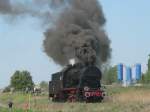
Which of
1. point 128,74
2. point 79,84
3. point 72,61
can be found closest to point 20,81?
point 128,74

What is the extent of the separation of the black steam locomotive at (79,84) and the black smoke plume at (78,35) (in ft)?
4.70

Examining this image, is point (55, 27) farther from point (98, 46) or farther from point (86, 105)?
point (86, 105)

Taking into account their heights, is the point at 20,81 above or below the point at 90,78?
above

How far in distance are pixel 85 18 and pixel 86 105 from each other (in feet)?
39.1

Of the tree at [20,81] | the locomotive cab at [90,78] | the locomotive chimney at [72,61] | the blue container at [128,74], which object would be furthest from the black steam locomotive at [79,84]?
the tree at [20,81]

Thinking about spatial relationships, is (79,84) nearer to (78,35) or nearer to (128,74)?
(78,35)

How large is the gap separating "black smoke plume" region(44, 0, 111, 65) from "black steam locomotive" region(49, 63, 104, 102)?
1432 mm

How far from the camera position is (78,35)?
41281 mm

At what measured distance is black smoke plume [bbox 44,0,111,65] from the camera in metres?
40.8

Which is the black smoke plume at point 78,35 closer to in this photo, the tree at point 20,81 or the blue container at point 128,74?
the blue container at point 128,74

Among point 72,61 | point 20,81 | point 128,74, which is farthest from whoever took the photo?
point 20,81

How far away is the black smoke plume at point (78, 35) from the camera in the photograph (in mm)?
40781

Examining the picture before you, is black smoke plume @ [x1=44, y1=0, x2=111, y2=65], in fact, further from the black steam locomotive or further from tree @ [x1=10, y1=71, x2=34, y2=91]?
tree @ [x1=10, y1=71, x2=34, y2=91]

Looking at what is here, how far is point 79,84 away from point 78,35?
4.90 meters
